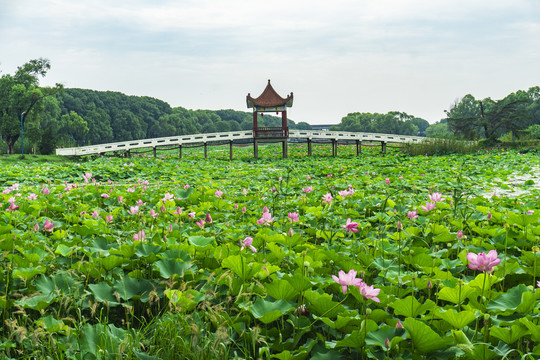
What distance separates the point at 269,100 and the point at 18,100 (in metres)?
19.8

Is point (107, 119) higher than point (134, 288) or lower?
higher

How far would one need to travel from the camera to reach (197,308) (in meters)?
2.10

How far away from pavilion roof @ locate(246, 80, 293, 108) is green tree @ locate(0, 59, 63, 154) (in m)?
17.5

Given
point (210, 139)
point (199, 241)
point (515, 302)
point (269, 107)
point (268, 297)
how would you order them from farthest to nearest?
point (210, 139) < point (269, 107) < point (199, 241) < point (268, 297) < point (515, 302)

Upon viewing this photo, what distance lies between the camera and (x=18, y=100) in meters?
29.5

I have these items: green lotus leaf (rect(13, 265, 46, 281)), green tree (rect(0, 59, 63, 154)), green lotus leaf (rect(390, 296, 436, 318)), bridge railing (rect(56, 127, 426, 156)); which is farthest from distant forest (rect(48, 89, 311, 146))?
green lotus leaf (rect(390, 296, 436, 318))

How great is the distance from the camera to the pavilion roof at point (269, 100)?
21484 millimetres

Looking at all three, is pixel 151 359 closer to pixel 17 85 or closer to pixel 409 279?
pixel 409 279

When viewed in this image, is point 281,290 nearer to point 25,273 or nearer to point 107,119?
point 25,273

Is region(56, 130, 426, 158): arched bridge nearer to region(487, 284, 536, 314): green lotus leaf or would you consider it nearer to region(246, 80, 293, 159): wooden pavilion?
region(246, 80, 293, 159): wooden pavilion

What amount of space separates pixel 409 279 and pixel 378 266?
0.94 ft

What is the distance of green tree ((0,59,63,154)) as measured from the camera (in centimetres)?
2928

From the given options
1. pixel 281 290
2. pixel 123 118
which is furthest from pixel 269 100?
pixel 123 118

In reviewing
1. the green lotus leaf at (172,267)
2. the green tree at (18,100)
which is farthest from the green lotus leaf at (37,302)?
the green tree at (18,100)
